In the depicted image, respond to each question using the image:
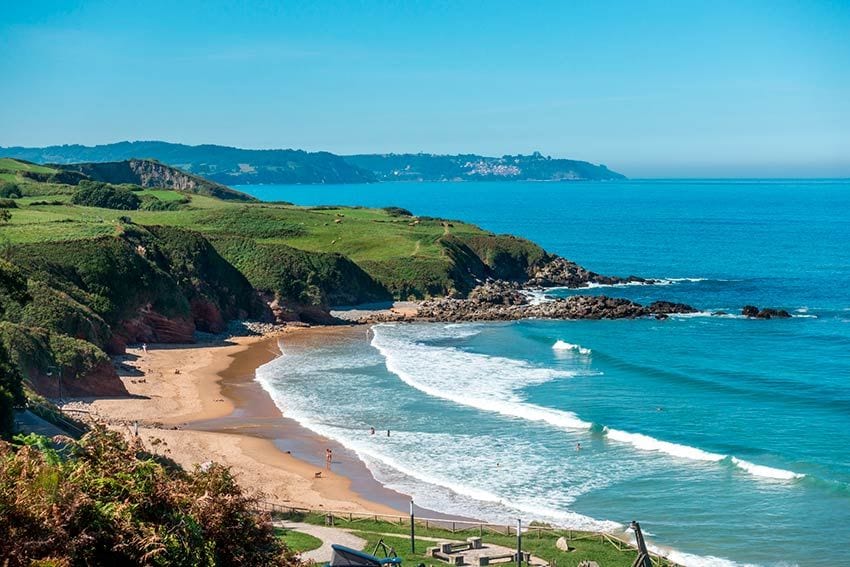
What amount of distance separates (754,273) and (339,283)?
42813mm

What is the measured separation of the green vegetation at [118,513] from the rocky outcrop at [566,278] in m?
80.2

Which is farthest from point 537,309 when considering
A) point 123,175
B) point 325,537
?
point 123,175

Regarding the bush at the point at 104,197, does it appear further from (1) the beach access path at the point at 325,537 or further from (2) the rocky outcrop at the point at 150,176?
(1) the beach access path at the point at 325,537

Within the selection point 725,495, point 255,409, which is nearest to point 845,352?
point 725,495

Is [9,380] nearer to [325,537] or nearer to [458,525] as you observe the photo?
[325,537]

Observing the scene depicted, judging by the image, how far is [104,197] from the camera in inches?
4043

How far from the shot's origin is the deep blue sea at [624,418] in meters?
28.8

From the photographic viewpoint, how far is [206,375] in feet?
169

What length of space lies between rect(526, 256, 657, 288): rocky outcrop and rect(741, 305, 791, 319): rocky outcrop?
19662 millimetres

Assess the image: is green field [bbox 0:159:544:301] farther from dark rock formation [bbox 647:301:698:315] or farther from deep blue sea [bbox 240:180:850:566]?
dark rock formation [bbox 647:301:698:315]

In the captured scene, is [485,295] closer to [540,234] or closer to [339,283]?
[339,283]

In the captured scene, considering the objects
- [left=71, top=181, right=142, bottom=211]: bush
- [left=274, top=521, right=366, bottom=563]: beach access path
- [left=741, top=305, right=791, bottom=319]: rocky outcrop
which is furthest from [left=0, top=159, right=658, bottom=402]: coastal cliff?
[left=274, top=521, right=366, bottom=563]: beach access path

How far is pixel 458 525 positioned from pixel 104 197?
8449 cm

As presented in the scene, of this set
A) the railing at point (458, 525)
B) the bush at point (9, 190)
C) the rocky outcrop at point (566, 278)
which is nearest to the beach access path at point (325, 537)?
the railing at point (458, 525)
